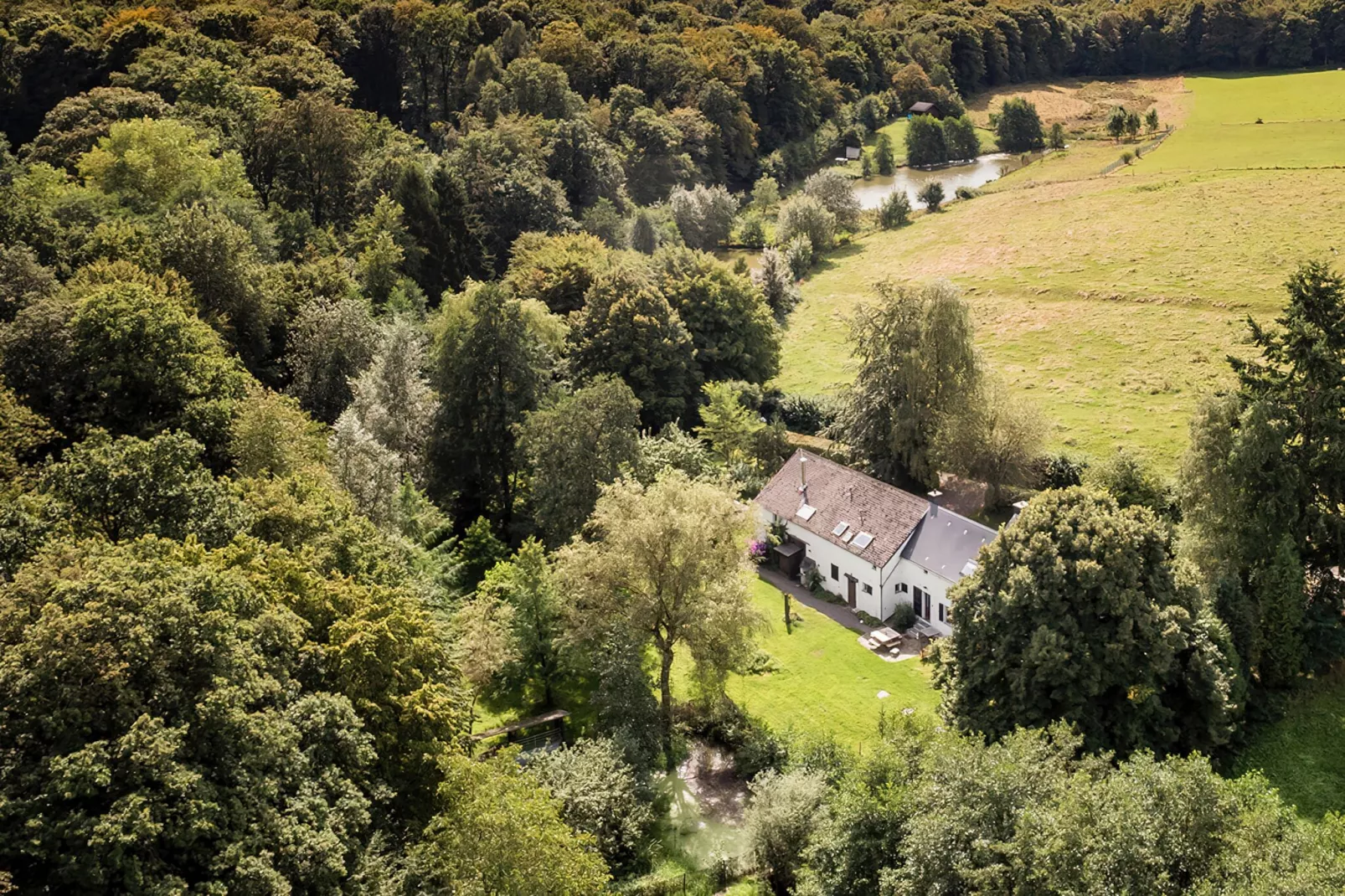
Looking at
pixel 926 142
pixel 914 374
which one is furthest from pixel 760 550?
pixel 926 142

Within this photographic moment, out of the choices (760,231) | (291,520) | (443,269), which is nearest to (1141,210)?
(760,231)

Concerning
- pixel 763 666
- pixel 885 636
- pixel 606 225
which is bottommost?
pixel 885 636

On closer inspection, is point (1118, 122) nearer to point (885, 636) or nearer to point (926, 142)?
point (926, 142)

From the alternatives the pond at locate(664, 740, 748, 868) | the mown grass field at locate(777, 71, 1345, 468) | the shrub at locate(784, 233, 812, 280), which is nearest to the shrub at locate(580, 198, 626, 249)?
the mown grass field at locate(777, 71, 1345, 468)

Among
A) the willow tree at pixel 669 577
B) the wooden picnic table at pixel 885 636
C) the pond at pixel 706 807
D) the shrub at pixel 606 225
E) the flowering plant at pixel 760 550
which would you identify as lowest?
the wooden picnic table at pixel 885 636

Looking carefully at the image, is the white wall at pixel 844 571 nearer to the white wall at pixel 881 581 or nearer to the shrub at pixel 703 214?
the white wall at pixel 881 581

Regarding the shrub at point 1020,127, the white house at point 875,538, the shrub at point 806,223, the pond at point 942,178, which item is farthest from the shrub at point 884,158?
the white house at point 875,538

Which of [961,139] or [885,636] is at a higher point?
[961,139]

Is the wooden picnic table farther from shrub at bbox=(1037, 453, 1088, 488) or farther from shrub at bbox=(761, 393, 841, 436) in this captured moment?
shrub at bbox=(761, 393, 841, 436)
